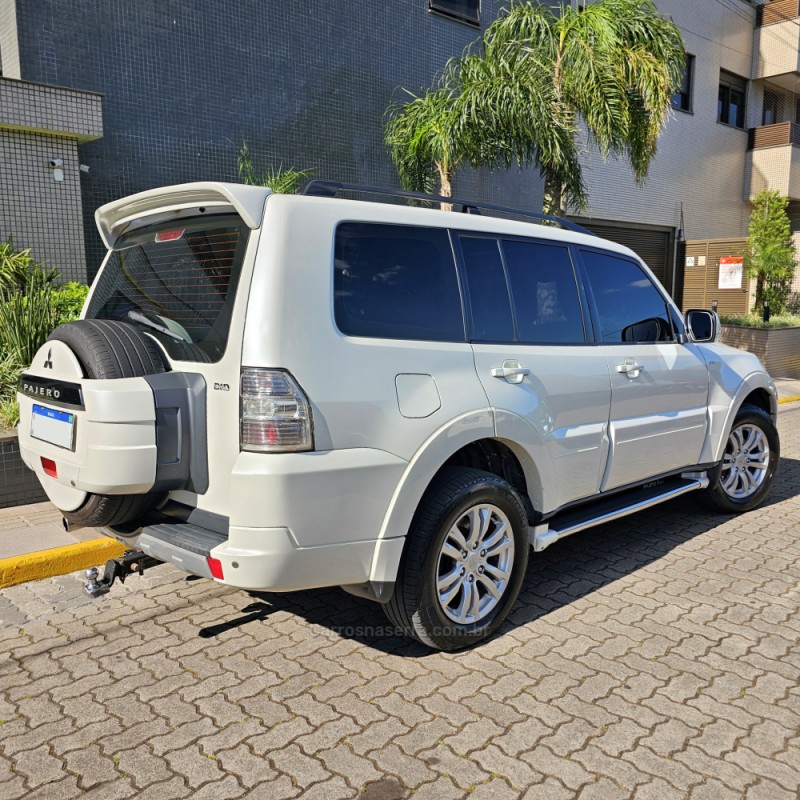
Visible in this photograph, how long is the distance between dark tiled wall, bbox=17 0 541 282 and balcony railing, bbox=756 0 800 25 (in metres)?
12.0

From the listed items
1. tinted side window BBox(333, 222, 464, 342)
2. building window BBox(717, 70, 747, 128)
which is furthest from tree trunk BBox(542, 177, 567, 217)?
building window BBox(717, 70, 747, 128)

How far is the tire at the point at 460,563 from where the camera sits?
316 cm

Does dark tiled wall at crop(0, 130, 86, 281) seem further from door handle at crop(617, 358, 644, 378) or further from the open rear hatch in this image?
door handle at crop(617, 358, 644, 378)

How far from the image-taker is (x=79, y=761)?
2637mm

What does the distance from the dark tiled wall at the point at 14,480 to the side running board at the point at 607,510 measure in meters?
3.74

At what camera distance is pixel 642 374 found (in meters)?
4.41

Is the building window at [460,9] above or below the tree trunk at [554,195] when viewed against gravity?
above

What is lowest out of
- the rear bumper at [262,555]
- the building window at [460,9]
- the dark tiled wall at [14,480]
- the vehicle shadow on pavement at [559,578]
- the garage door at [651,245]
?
the vehicle shadow on pavement at [559,578]

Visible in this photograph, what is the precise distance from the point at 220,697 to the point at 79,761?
574 mm

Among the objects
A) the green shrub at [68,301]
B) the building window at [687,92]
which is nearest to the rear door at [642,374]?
the green shrub at [68,301]

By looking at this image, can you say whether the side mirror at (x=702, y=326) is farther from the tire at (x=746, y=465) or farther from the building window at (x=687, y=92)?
the building window at (x=687, y=92)

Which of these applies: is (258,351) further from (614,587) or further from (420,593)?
(614,587)

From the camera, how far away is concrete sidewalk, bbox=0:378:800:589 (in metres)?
4.27

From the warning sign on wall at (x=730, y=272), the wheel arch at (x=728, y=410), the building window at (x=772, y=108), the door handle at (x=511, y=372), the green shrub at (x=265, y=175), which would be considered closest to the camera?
the door handle at (x=511, y=372)
